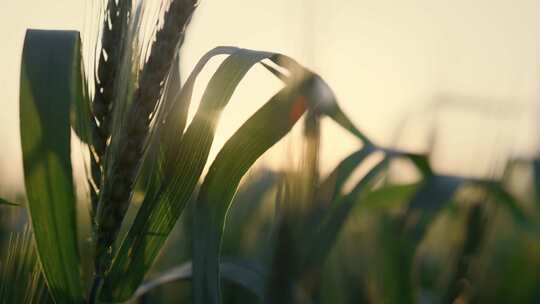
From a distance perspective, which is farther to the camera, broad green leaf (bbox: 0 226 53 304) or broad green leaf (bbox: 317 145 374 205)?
broad green leaf (bbox: 0 226 53 304)

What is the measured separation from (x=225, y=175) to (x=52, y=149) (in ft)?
1.01

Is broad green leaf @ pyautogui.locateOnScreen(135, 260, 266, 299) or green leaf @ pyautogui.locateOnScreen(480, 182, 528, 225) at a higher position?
green leaf @ pyautogui.locateOnScreen(480, 182, 528, 225)

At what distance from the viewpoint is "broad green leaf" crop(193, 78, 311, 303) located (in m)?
1.28

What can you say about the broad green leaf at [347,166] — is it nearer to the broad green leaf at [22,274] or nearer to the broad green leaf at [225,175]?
the broad green leaf at [225,175]

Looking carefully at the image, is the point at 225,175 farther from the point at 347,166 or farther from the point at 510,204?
the point at 510,204

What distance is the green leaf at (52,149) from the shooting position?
1207mm

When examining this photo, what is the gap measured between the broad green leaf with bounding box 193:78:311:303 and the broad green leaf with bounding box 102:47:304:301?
0.11 feet

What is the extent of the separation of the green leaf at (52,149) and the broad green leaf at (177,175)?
0.29 ft

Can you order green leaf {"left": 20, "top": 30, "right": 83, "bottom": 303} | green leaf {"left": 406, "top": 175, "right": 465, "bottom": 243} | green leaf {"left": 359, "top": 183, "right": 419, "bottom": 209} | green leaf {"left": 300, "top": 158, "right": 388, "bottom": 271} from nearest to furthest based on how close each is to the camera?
green leaf {"left": 300, "top": 158, "right": 388, "bottom": 271} < green leaf {"left": 406, "top": 175, "right": 465, "bottom": 243} < green leaf {"left": 20, "top": 30, "right": 83, "bottom": 303} < green leaf {"left": 359, "top": 183, "right": 419, "bottom": 209}

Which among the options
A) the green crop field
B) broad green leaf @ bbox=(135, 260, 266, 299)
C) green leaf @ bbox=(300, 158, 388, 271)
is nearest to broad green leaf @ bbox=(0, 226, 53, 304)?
the green crop field

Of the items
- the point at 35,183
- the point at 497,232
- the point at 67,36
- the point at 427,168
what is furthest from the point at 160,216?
the point at 497,232

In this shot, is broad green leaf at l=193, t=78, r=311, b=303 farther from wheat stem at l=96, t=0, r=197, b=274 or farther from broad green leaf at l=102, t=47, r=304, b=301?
wheat stem at l=96, t=0, r=197, b=274

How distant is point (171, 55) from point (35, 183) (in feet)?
1.06

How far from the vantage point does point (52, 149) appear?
1.22m
